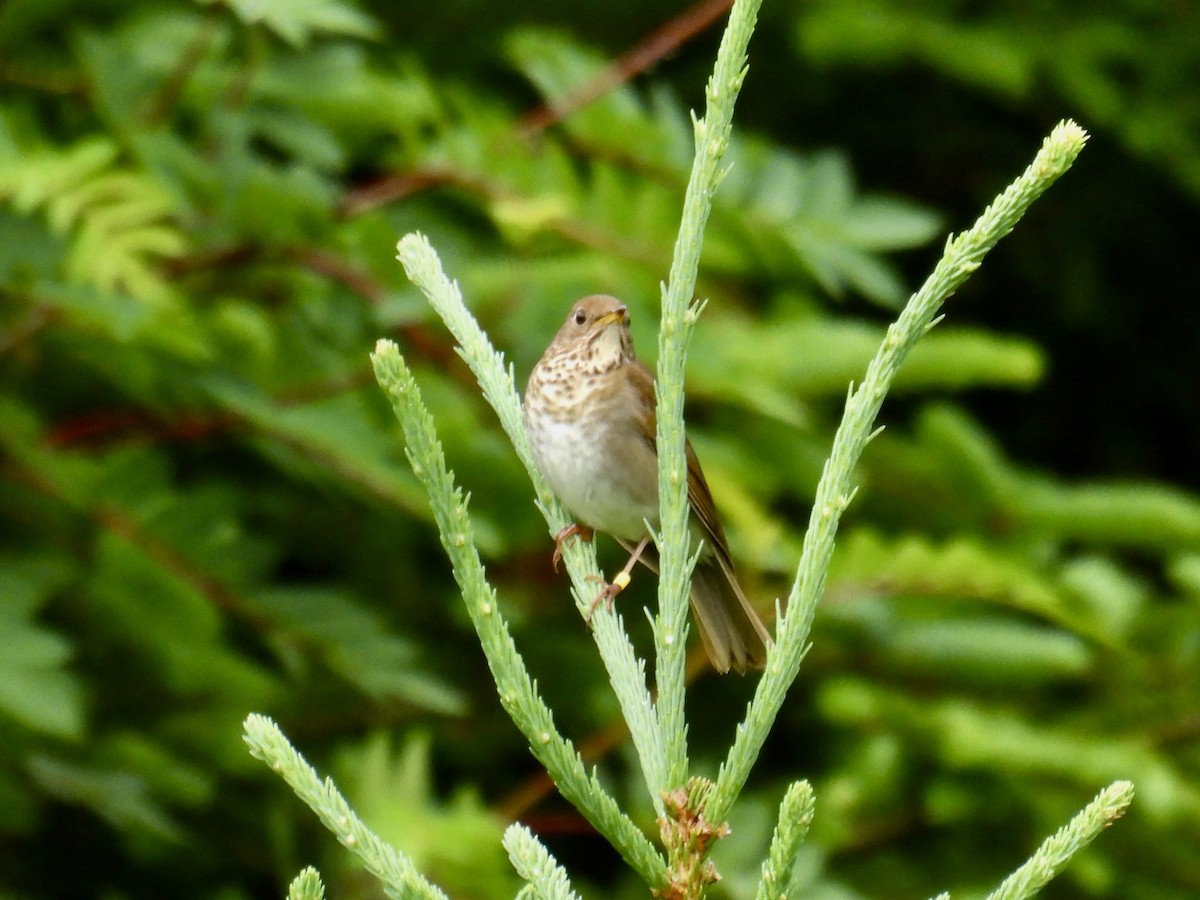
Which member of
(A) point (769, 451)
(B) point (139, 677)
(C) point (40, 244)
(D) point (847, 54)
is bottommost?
(B) point (139, 677)

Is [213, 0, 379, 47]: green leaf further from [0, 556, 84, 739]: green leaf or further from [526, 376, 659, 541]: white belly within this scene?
[0, 556, 84, 739]: green leaf

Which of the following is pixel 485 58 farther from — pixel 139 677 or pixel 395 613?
pixel 139 677

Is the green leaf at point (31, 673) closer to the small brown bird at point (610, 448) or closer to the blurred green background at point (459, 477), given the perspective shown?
the blurred green background at point (459, 477)

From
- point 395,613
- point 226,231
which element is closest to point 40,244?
point 226,231

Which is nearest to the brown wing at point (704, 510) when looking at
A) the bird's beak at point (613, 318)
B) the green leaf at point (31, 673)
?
the bird's beak at point (613, 318)

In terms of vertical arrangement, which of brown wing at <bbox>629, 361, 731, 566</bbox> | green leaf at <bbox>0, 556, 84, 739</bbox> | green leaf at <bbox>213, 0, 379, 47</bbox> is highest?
green leaf at <bbox>213, 0, 379, 47</bbox>

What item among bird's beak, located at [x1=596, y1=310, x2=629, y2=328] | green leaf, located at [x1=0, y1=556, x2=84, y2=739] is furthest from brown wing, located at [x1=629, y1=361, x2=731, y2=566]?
green leaf, located at [x1=0, y1=556, x2=84, y2=739]
